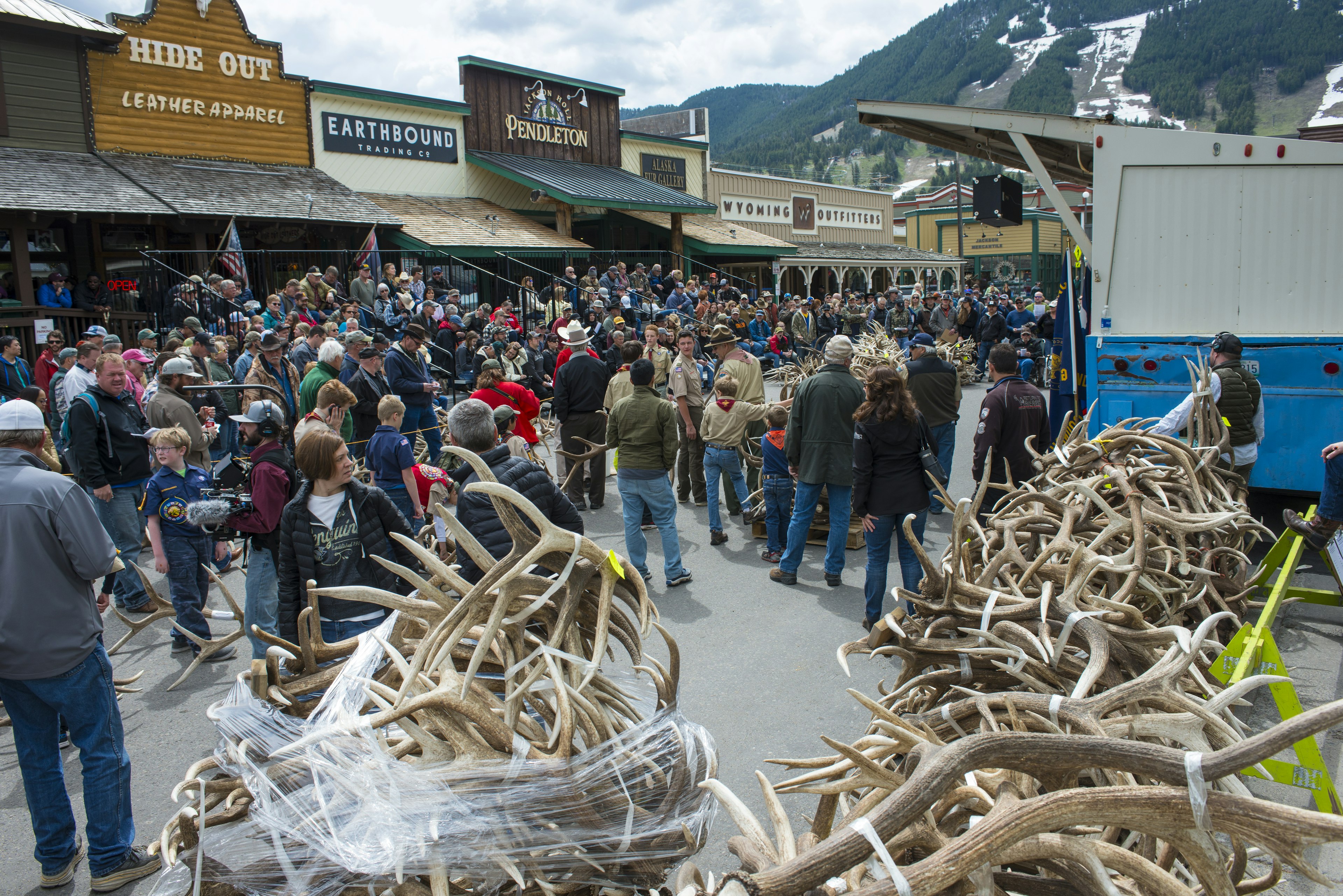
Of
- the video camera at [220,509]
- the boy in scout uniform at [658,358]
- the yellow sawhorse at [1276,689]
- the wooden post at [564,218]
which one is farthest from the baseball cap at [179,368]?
the wooden post at [564,218]

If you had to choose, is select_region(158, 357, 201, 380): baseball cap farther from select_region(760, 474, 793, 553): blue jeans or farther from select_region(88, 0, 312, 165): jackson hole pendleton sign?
select_region(88, 0, 312, 165): jackson hole pendleton sign

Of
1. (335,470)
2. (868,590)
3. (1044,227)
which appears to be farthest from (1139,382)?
(1044,227)

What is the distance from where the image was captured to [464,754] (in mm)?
2336

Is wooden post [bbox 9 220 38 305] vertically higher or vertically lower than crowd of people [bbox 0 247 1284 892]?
higher

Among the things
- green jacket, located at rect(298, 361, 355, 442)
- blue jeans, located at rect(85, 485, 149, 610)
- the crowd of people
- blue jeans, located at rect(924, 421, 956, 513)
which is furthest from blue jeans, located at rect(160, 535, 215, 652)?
blue jeans, located at rect(924, 421, 956, 513)

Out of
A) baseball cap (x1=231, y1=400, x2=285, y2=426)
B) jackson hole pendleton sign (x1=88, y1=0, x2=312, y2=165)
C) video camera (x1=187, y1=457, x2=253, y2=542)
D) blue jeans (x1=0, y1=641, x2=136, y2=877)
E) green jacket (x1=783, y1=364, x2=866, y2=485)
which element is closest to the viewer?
blue jeans (x1=0, y1=641, x2=136, y2=877)

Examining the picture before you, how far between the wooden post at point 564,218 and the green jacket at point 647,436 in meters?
16.8

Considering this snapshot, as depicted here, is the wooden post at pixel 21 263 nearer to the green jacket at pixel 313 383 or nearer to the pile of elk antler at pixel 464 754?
the green jacket at pixel 313 383

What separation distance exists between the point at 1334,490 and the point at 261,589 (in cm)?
680

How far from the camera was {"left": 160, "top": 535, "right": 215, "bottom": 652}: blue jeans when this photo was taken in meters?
5.66

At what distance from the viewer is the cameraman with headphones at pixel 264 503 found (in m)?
4.71

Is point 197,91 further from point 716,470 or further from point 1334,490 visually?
point 1334,490

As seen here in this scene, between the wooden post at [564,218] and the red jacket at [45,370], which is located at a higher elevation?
the wooden post at [564,218]

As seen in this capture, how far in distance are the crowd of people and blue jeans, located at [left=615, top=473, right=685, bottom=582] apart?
18 mm
